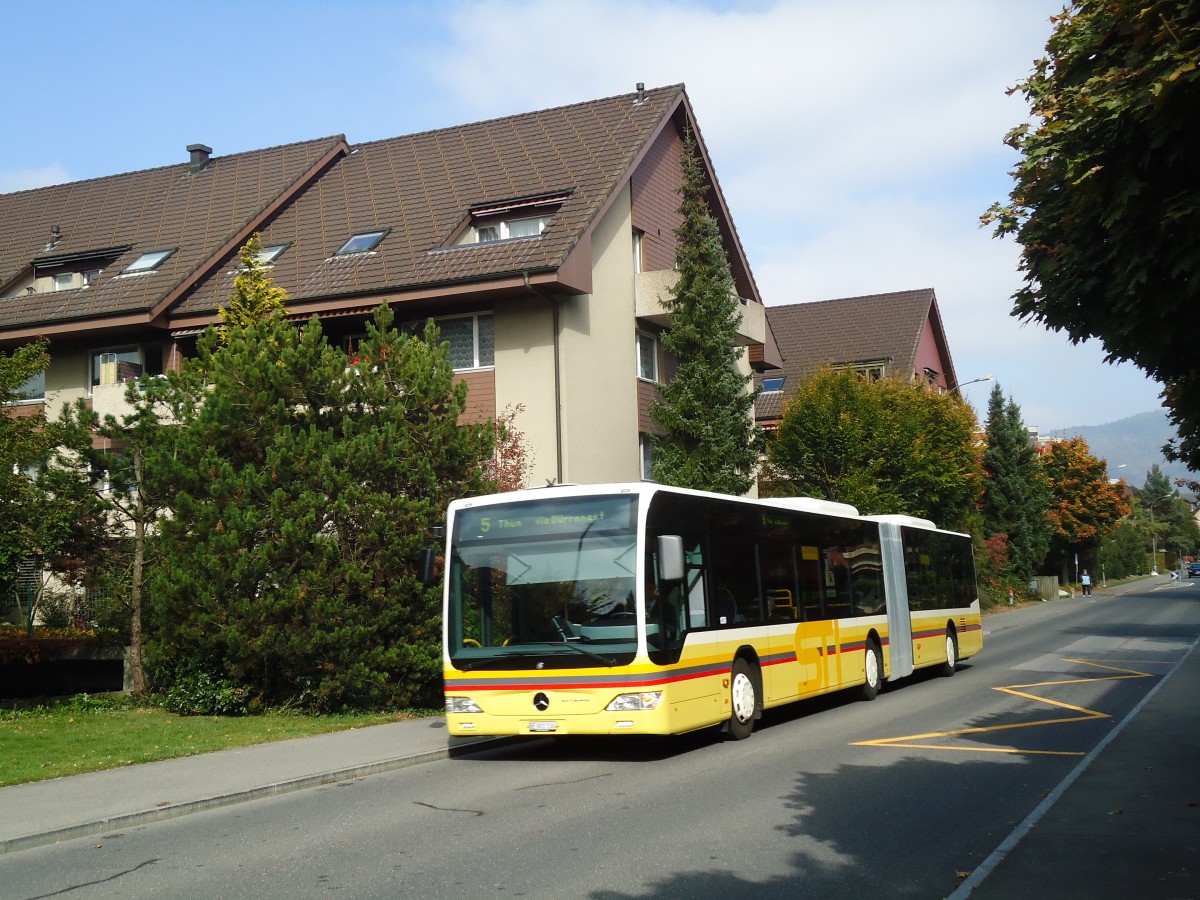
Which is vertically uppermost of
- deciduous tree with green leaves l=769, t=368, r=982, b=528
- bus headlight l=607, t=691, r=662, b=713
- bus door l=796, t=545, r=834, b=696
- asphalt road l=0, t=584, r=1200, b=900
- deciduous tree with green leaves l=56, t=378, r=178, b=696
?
deciduous tree with green leaves l=769, t=368, r=982, b=528

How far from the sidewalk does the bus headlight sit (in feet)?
7.48

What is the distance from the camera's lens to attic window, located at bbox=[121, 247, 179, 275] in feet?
99.5

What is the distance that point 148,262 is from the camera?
30.8 meters

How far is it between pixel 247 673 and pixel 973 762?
10.4 m

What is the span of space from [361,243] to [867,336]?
31.9 meters

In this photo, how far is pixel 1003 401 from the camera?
6850 centimetres

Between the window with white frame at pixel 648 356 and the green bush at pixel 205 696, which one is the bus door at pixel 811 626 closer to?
the green bush at pixel 205 696

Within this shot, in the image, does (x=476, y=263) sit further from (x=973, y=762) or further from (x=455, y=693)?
(x=973, y=762)

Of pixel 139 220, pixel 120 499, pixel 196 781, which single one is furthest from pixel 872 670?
pixel 139 220

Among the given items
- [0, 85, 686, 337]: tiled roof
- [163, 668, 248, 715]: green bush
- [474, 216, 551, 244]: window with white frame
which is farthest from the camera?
[474, 216, 551, 244]: window with white frame

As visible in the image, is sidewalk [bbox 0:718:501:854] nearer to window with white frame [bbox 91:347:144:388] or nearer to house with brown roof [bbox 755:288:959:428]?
window with white frame [bbox 91:347:144:388]

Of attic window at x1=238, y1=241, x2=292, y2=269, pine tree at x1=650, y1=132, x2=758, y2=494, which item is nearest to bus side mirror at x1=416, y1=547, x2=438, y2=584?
pine tree at x1=650, y1=132, x2=758, y2=494

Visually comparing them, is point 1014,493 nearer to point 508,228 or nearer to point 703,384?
point 703,384

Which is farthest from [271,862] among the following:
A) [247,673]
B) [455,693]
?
[247,673]
